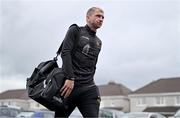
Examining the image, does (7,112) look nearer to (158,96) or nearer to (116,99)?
(158,96)

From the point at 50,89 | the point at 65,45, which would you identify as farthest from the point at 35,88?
the point at 65,45

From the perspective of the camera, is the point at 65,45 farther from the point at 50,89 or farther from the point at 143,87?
the point at 143,87

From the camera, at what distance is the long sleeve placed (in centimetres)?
440

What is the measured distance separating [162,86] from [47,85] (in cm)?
7243

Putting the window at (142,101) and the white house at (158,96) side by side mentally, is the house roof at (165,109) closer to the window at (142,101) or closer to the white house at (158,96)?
the white house at (158,96)

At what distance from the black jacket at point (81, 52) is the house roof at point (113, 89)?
78434 mm

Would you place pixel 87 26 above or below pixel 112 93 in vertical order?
above

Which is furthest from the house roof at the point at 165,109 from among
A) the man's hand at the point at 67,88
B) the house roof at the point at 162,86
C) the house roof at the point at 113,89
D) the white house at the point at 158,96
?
the man's hand at the point at 67,88

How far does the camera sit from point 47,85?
174 inches

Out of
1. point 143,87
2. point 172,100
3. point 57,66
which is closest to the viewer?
point 57,66

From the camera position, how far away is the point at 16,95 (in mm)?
98625

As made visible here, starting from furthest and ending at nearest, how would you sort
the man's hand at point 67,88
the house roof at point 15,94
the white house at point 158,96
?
the house roof at point 15,94 < the white house at point 158,96 < the man's hand at point 67,88

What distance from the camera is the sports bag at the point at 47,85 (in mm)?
4359

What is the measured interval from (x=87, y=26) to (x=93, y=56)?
1.08 ft
